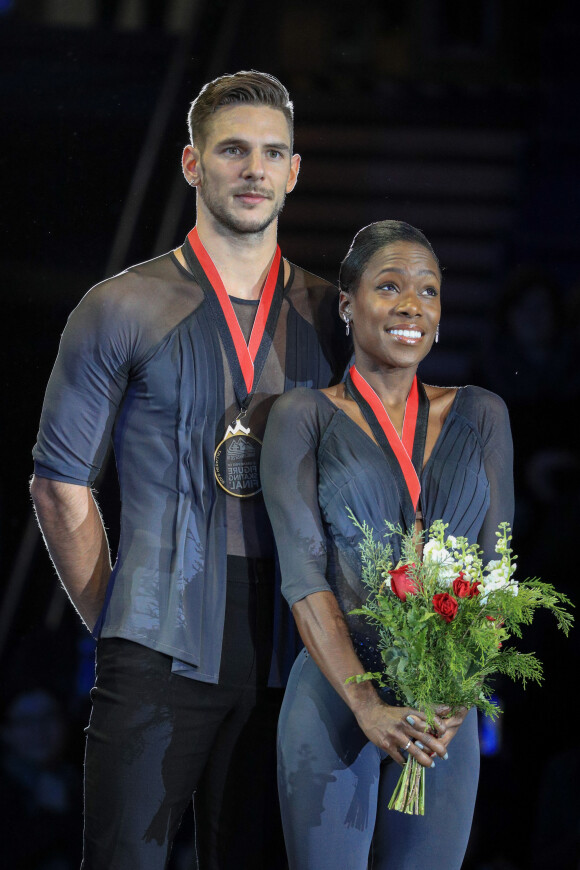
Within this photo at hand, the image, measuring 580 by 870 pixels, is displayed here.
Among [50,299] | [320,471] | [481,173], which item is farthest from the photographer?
[481,173]

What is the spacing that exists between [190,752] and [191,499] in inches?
25.6

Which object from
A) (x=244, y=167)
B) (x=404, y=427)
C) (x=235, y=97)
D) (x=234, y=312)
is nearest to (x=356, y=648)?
(x=404, y=427)

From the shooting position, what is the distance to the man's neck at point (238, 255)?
3398 mm

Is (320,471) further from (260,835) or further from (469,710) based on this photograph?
(260,835)

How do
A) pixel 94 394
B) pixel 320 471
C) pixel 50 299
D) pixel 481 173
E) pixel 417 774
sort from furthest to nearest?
pixel 481 173, pixel 50 299, pixel 94 394, pixel 320 471, pixel 417 774

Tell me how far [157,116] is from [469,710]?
245cm

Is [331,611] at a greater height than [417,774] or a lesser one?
greater

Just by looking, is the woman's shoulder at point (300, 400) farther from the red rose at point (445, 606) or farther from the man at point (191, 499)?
the red rose at point (445, 606)

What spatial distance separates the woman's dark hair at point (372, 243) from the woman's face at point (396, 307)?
0.02 m

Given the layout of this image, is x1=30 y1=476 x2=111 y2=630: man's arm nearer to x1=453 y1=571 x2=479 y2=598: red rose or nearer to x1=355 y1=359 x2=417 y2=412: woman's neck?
x1=355 y1=359 x2=417 y2=412: woman's neck

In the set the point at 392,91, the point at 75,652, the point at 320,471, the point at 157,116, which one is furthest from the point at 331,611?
the point at 392,91

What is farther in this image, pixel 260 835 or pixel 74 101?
pixel 74 101

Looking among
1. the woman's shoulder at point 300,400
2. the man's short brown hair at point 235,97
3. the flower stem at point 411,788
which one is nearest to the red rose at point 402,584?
the flower stem at point 411,788

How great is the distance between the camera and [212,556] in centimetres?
325
